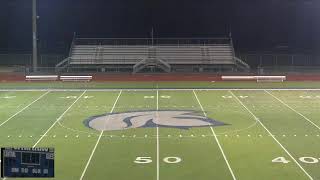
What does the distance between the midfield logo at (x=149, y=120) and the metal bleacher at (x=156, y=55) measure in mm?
17350

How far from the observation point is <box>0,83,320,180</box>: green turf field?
14055 mm

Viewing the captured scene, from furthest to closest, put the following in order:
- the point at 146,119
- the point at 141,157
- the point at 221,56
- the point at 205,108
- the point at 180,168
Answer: the point at 221,56 → the point at 205,108 → the point at 146,119 → the point at 141,157 → the point at 180,168

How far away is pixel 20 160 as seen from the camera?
927 centimetres

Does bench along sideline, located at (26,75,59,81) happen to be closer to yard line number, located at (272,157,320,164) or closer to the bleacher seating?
the bleacher seating

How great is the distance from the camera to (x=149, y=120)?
20.7 meters

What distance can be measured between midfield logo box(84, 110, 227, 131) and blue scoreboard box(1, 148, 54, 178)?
9.66 metres

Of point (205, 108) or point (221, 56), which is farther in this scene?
point (221, 56)

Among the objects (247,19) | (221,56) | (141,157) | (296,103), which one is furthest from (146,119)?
(247,19)

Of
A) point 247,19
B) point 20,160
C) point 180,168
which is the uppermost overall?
point 247,19

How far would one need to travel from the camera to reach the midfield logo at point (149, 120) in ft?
64.6

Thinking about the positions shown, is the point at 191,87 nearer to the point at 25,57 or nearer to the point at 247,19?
the point at 247,19

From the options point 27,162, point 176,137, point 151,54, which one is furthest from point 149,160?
point 151,54

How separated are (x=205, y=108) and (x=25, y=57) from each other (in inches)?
894

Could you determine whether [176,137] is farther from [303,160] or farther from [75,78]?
[75,78]
